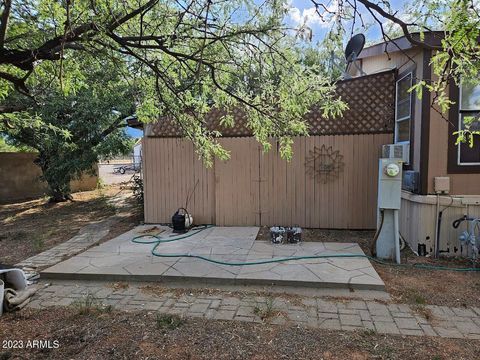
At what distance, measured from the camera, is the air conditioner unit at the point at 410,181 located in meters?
4.84

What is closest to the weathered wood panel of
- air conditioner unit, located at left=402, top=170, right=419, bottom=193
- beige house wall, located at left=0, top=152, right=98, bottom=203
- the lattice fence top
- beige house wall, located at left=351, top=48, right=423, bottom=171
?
the lattice fence top

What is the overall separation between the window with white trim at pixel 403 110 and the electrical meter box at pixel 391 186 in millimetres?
972

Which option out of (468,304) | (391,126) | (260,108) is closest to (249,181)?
(391,126)

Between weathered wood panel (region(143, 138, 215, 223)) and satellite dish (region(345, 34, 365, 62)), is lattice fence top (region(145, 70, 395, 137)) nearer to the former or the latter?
satellite dish (region(345, 34, 365, 62))

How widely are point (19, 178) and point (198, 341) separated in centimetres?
1149

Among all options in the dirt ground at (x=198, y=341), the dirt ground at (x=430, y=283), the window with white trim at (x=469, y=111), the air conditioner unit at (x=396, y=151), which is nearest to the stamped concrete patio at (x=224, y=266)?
the dirt ground at (x=430, y=283)

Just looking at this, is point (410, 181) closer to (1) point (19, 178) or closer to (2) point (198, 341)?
(2) point (198, 341)

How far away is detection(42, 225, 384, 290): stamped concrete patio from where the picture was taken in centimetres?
393

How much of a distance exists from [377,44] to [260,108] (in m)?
3.62

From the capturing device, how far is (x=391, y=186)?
4602mm

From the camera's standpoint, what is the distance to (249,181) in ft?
21.8

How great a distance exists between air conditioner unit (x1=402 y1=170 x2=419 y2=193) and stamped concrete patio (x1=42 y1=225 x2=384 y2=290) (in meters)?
1.15

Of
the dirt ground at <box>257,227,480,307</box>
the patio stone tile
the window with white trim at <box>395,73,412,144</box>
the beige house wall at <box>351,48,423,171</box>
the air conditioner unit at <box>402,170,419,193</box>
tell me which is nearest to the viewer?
the patio stone tile

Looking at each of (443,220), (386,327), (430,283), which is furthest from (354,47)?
(386,327)
